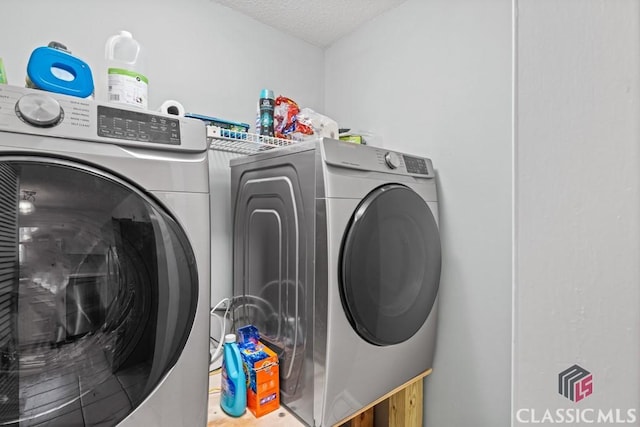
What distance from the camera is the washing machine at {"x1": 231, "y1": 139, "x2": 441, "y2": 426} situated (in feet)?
3.41

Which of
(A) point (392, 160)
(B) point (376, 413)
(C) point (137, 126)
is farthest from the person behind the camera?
(B) point (376, 413)

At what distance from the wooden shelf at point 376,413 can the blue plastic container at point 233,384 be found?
1.2 inches

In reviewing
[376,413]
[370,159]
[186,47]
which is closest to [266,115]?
[186,47]

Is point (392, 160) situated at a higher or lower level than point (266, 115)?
lower

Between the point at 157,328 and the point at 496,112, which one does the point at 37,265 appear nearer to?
the point at 157,328

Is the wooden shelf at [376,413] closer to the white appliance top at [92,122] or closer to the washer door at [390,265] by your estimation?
the washer door at [390,265]

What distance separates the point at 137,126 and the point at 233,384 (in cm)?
92

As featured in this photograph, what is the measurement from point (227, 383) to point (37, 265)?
0.74 meters

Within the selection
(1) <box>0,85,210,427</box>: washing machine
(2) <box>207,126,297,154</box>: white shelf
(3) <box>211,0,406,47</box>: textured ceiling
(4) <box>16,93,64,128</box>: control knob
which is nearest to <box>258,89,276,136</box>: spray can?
(2) <box>207,126,297,154</box>: white shelf

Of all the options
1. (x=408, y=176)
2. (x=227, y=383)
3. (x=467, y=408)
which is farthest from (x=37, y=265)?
(x=467, y=408)

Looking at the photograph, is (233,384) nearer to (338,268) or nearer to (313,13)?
(338,268)

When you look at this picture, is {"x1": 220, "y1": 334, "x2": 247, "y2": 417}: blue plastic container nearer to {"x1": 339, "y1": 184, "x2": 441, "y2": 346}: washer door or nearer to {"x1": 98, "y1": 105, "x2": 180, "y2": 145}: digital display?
{"x1": 339, "y1": 184, "x2": 441, "y2": 346}: washer door

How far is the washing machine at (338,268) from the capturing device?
104cm

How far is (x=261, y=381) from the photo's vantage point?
1146mm
